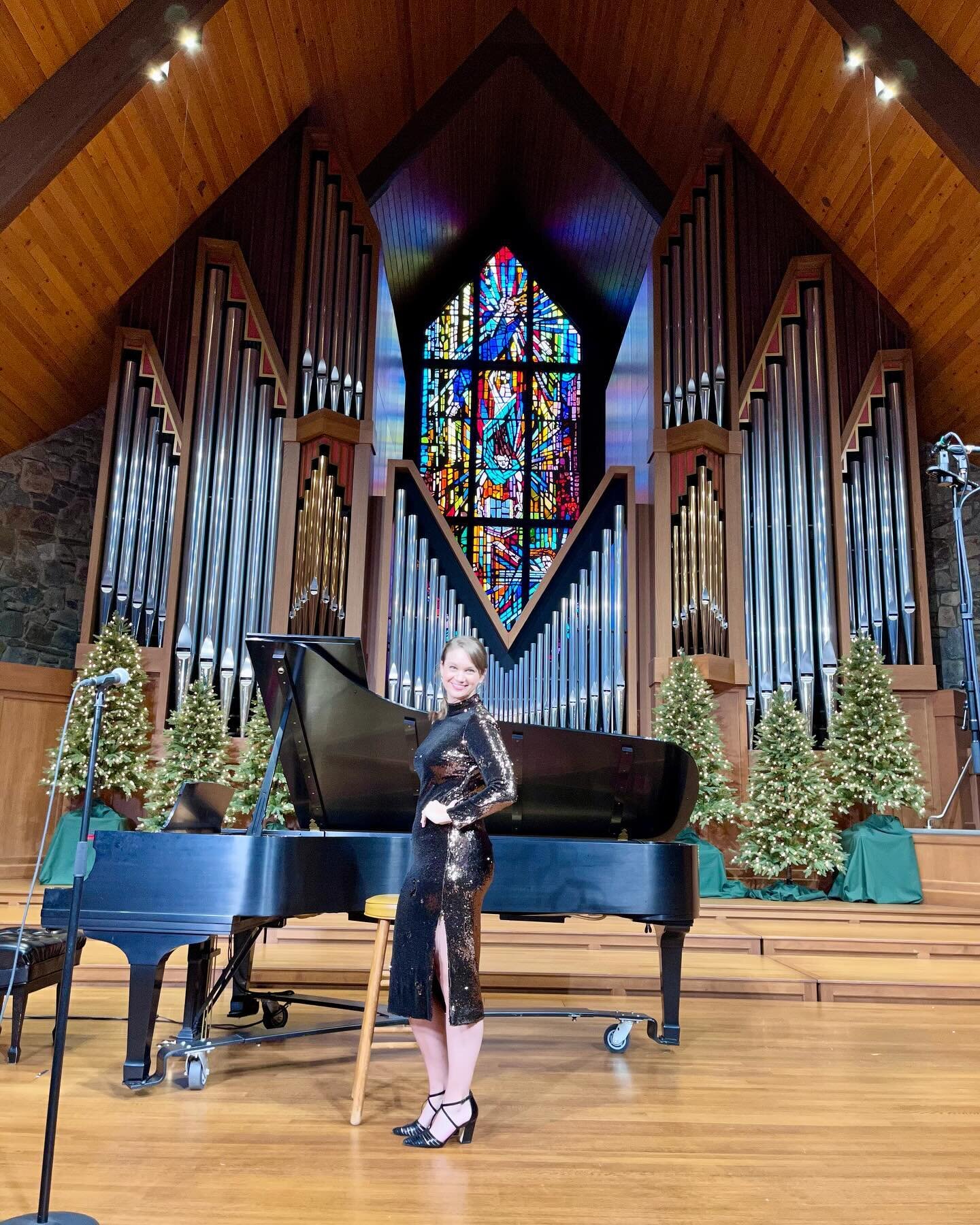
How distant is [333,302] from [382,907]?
7.10 m

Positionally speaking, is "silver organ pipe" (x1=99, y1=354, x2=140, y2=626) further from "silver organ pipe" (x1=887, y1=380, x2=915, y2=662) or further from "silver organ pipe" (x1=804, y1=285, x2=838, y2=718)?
"silver organ pipe" (x1=887, y1=380, x2=915, y2=662)

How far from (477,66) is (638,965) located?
862 centimetres

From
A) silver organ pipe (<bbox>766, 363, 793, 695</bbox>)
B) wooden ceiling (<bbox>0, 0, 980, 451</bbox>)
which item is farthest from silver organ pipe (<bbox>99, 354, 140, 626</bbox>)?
silver organ pipe (<bbox>766, 363, 793, 695</bbox>)

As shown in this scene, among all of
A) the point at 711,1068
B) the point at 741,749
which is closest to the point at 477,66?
the point at 741,749

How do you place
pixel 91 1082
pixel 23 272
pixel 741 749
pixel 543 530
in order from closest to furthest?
pixel 91 1082 < pixel 23 272 < pixel 741 749 < pixel 543 530

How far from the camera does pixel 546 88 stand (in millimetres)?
9898

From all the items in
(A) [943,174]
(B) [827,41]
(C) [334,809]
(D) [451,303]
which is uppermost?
(D) [451,303]

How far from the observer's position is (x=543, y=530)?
39.0 feet

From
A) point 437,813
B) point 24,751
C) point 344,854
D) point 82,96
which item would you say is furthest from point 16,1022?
point 82,96

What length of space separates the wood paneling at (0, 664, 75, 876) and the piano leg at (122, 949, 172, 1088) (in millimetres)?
4601

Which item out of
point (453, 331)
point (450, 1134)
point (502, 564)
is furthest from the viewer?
point (453, 331)

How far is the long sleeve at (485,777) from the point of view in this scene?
2.42 m

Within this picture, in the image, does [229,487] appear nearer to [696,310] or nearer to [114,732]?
[114,732]

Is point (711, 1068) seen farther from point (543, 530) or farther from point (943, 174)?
point (543, 530)
